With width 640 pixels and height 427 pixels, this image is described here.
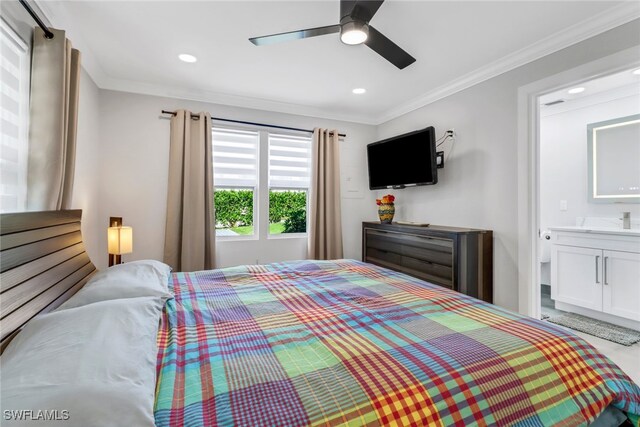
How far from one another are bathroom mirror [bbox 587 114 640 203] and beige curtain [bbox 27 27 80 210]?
523cm

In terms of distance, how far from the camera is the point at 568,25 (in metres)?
2.26

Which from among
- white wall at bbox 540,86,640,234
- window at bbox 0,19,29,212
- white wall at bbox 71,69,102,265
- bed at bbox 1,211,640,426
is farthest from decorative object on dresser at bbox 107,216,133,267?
white wall at bbox 540,86,640,234

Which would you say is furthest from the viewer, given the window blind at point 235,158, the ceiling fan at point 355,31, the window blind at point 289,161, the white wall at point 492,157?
the window blind at point 289,161

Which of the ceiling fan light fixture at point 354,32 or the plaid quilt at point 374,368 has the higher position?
the ceiling fan light fixture at point 354,32

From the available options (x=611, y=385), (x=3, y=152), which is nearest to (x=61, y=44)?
(x=3, y=152)

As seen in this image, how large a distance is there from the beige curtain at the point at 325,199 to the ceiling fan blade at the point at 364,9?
2.38m

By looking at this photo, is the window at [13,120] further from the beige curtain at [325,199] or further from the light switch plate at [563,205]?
the light switch plate at [563,205]

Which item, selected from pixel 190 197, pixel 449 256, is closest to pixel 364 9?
pixel 449 256

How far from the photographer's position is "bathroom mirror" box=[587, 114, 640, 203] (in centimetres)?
322

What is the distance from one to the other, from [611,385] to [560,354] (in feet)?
0.65
